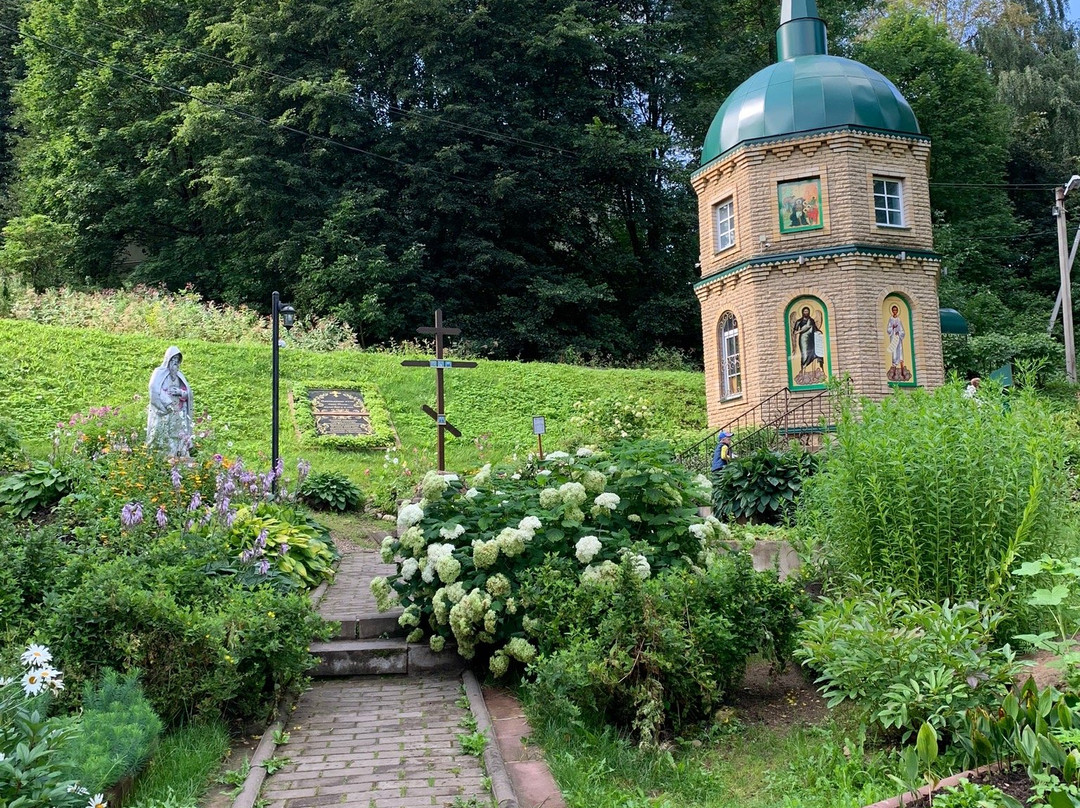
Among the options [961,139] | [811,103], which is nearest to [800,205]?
[811,103]

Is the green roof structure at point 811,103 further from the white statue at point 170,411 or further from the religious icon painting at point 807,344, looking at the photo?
the white statue at point 170,411

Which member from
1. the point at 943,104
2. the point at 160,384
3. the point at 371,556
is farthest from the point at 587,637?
the point at 943,104

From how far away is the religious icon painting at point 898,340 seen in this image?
17672mm

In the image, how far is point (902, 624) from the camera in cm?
475

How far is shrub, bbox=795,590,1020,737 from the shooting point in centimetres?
425

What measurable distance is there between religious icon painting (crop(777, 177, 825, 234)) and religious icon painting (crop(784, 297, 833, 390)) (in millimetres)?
1473

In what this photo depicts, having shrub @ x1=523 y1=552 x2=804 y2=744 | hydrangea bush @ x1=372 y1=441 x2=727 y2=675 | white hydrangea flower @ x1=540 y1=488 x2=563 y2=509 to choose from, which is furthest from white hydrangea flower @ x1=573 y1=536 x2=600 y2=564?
white hydrangea flower @ x1=540 y1=488 x2=563 y2=509

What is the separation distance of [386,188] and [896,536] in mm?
25970

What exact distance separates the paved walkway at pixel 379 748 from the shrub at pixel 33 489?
5002 millimetres

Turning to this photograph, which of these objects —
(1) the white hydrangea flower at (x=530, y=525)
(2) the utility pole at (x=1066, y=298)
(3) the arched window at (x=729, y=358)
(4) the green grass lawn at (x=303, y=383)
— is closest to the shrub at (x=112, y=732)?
(1) the white hydrangea flower at (x=530, y=525)

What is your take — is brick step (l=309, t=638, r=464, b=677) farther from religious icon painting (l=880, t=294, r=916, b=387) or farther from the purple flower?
religious icon painting (l=880, t=294, r=916, b=387)

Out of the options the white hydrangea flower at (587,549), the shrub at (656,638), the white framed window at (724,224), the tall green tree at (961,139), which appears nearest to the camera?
the shrub at (656,638)

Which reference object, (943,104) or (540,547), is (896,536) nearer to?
(540,547)

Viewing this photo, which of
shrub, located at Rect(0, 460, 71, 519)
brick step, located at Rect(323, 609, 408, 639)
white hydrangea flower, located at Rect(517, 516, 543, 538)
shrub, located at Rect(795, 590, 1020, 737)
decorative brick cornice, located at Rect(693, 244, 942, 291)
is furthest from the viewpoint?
decorative brick cornice, located at Rect(693, 244, 942, 291)
